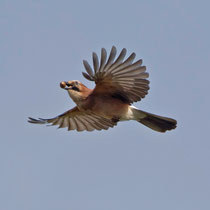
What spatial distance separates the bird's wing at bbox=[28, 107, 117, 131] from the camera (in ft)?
45.6

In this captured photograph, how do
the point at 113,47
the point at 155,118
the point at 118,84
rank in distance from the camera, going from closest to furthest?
the point at 113,47 → the point at 118,84 → the point at 155,118

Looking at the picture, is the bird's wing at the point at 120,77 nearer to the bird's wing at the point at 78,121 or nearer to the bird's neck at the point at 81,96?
the bird's neck at the point at 81,96

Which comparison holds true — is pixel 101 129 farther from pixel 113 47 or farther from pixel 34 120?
pixel 113 47

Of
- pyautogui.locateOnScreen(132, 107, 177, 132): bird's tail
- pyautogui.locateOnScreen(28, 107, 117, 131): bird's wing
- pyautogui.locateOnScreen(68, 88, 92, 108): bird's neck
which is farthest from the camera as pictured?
pyautogui.locateOnScreen(28, 107, 117, 131): bird's wing

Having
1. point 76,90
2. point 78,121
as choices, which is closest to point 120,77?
point 76,90

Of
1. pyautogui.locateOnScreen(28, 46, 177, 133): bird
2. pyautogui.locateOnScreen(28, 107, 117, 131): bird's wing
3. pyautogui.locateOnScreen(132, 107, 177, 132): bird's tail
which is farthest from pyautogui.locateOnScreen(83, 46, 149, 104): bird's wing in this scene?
pyautogui.locateOnScreen(28, 107, 117, 131): bird's wing

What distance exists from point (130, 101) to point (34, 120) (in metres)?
2.42

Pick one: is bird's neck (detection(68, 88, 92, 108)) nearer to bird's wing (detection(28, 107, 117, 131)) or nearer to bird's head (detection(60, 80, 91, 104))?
bird's head (detection(60, 80, 91, 104))

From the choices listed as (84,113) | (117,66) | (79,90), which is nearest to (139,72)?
(117,66)

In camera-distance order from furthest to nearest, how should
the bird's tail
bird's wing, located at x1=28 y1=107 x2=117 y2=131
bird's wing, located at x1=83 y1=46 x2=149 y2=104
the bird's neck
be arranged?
bird's wing, located at x1=28 y1=107 x2=117 y2=131 → the bird's tail → the bird's neck → bird's wing, located at x1=83 y1=46 x2=149 y2=104

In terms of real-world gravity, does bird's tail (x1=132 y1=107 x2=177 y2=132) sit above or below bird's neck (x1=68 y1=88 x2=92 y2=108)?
above

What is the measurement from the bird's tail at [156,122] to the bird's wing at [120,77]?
62 centimetres

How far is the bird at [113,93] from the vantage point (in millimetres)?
11852

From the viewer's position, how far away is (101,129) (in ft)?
46.2
